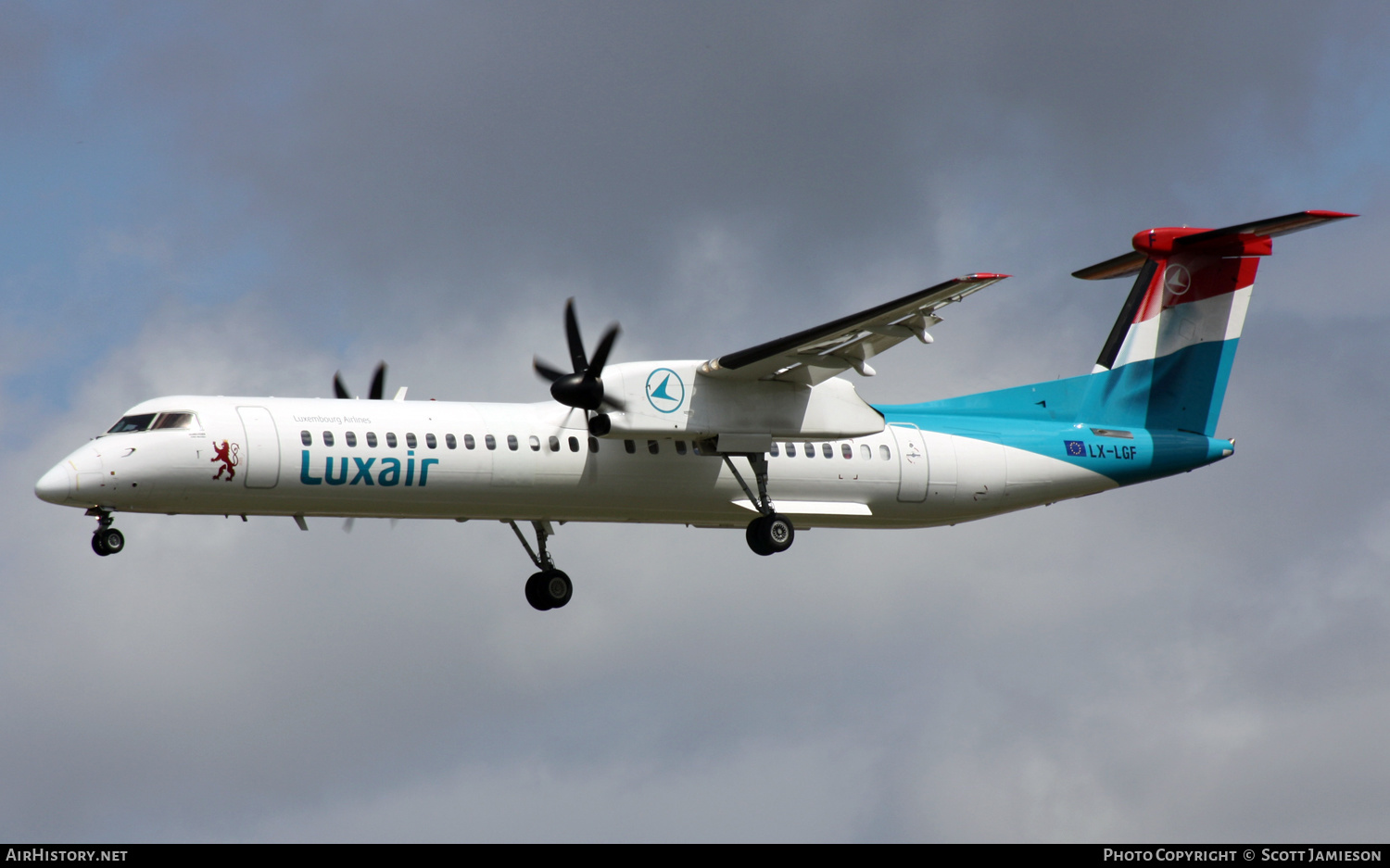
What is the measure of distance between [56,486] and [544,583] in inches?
324

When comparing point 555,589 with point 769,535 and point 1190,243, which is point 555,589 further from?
point 1190,243

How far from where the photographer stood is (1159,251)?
28516mm

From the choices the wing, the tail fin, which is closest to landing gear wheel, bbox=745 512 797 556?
the wing

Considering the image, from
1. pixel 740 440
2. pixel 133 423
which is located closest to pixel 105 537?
pixel 133 423

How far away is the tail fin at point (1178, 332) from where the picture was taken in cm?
2827

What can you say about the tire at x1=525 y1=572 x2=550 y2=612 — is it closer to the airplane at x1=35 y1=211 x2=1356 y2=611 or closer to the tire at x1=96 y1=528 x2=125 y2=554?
the airplane at x1=35 y1=211 x2=1356 y2=611

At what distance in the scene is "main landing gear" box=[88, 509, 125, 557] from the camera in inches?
867

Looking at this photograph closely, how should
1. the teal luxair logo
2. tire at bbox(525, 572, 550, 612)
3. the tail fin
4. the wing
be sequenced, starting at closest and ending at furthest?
the wing
the teal luxair logo
tire at bbox(525, 572, 550, 612)
the tail fin

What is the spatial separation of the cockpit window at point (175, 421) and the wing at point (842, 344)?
24.2 feet

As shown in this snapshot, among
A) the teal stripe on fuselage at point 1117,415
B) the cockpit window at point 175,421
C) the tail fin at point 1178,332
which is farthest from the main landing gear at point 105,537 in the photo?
the tail fin at point 1178,332

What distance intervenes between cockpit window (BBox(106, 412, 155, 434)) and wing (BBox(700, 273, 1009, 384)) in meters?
7.95
